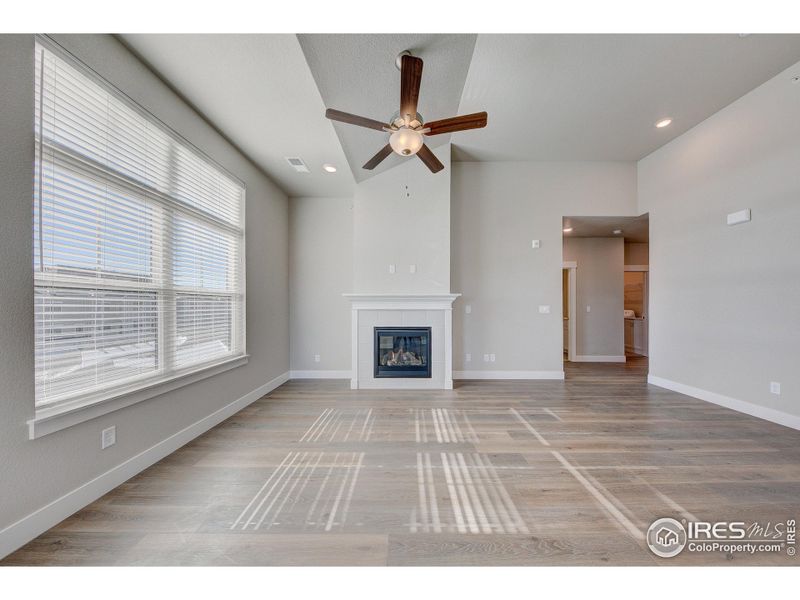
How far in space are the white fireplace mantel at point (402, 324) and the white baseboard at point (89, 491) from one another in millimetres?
1865

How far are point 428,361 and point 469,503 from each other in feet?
8.23

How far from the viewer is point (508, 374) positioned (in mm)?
4707

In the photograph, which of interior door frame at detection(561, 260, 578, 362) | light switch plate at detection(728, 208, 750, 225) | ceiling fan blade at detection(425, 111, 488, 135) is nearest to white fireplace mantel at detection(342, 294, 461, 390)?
ceiling fan blade at detection(425, 111, 488, 135)

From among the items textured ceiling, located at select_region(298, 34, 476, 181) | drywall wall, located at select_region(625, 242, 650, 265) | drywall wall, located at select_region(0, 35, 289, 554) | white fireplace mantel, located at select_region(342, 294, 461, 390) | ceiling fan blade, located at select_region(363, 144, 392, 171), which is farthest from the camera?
drywall wall, located at select_region(625, 242, 650, 265)

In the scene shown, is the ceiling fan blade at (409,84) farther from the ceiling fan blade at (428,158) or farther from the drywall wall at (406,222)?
the drywall wall at (406,222)

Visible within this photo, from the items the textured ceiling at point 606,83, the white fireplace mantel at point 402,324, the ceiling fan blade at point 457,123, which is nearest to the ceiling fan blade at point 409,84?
the ceiling fan blade at point 457,123

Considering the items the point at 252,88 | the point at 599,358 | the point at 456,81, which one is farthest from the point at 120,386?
the point at 599,358

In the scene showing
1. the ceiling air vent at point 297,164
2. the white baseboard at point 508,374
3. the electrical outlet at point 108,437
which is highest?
the ceiling air vent at point 297,164

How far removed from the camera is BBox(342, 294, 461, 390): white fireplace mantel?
4.21 metres

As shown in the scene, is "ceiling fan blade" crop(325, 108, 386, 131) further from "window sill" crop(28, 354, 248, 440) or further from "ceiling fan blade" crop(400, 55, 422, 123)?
"window sill" crop(28, 354, 248, 440)

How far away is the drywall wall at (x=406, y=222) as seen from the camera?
169 inches

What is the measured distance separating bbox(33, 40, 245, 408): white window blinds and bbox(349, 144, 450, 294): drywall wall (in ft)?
6.56

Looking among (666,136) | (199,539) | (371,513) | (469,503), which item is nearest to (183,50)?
(199,539)
